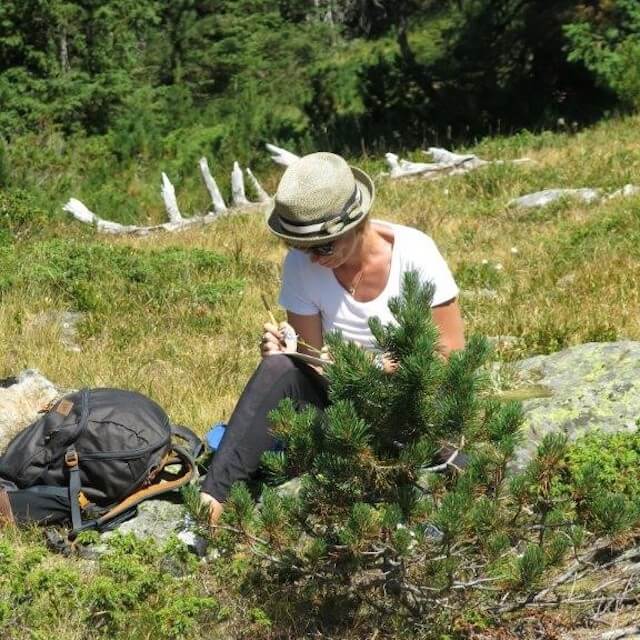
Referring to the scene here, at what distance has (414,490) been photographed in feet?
10.4

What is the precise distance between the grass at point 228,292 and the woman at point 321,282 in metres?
0.61

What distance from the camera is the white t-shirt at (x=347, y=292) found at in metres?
4.16

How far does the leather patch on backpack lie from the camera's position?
14.5 ft

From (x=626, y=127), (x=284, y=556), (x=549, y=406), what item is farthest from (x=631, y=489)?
(x=626, y=127)

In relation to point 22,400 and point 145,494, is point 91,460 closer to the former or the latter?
point 145,494

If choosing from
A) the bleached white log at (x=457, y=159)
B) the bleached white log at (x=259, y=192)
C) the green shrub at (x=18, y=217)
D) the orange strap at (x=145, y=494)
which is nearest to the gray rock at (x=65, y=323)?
the orange strap at (x=145, y=494)

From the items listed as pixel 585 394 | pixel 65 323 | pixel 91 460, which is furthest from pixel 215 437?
pixel 65 323

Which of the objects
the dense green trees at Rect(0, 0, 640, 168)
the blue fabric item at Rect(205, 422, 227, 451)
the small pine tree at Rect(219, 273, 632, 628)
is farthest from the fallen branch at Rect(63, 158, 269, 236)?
the small pine tree at Rect(219, 273, 632, 628)

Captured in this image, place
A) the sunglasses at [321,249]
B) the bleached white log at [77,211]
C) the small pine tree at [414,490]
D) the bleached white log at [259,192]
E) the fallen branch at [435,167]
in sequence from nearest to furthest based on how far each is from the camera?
the small pine tree at [414,490] → the sunglasses at [321,249] → the bleached white log at [77,211] → the fallen branch at [435,167] → the bleached white log at [259,192]

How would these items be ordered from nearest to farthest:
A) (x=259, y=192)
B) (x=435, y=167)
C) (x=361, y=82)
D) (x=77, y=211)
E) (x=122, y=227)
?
(x=122, y=227) → (x=77, y=211) → (x=435, y=167) → (x=259, y=192) → (x=361, y=82)

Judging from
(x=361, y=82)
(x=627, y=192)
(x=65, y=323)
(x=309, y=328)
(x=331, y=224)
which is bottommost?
(x=361, y=82)

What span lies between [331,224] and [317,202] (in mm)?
98

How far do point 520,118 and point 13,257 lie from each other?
473 inches

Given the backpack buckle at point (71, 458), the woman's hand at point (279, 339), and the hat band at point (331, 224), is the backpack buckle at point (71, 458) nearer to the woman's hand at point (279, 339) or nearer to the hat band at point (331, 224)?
the woman's hand at point (279, 339)
